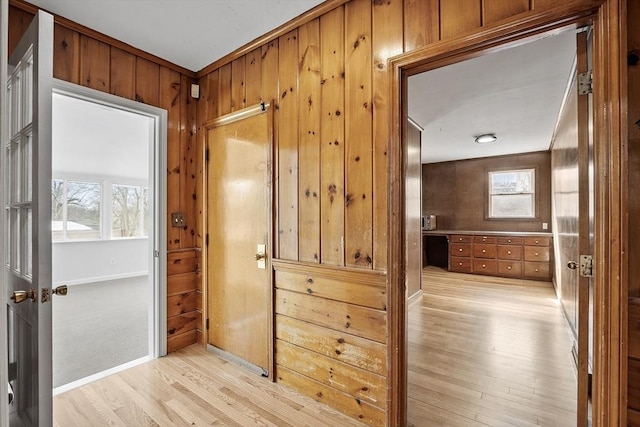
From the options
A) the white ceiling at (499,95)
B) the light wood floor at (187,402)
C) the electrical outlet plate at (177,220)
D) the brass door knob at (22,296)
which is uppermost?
the white ceiling at (499,95)

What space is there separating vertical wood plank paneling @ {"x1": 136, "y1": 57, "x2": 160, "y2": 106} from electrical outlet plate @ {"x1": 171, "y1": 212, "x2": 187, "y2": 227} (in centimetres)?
96

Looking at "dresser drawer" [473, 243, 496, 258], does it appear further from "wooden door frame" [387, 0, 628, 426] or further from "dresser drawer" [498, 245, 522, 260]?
"wooden door frame" [387, 0, 628, 426]

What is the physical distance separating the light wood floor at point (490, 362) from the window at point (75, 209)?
6244mm

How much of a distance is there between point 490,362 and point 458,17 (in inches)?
102

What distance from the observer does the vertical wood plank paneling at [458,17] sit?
1408 millimetres

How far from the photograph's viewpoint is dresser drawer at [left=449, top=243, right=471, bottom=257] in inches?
244

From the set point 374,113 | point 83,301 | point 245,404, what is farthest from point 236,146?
point 83,301

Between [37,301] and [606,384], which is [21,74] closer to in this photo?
[37,301]

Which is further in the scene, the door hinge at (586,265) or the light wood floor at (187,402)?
the light wood floor at (187,402)

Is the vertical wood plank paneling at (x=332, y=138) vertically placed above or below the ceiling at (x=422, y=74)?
below

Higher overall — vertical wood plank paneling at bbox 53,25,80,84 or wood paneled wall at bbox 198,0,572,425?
vertical wood plank paneling at bbox 53,25,80,84

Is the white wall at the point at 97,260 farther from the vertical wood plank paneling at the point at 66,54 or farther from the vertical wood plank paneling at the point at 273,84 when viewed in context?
the vertical wood plank paneling at the point at 273,84

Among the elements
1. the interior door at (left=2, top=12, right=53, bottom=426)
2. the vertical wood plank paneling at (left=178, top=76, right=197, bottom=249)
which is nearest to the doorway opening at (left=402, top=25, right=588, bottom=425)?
the interior door at (left=2, top=12, right=53, bottom=426)

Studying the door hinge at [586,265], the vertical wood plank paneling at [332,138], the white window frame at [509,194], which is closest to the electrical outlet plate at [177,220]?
the vertical wood plank paneling at [332,138]
